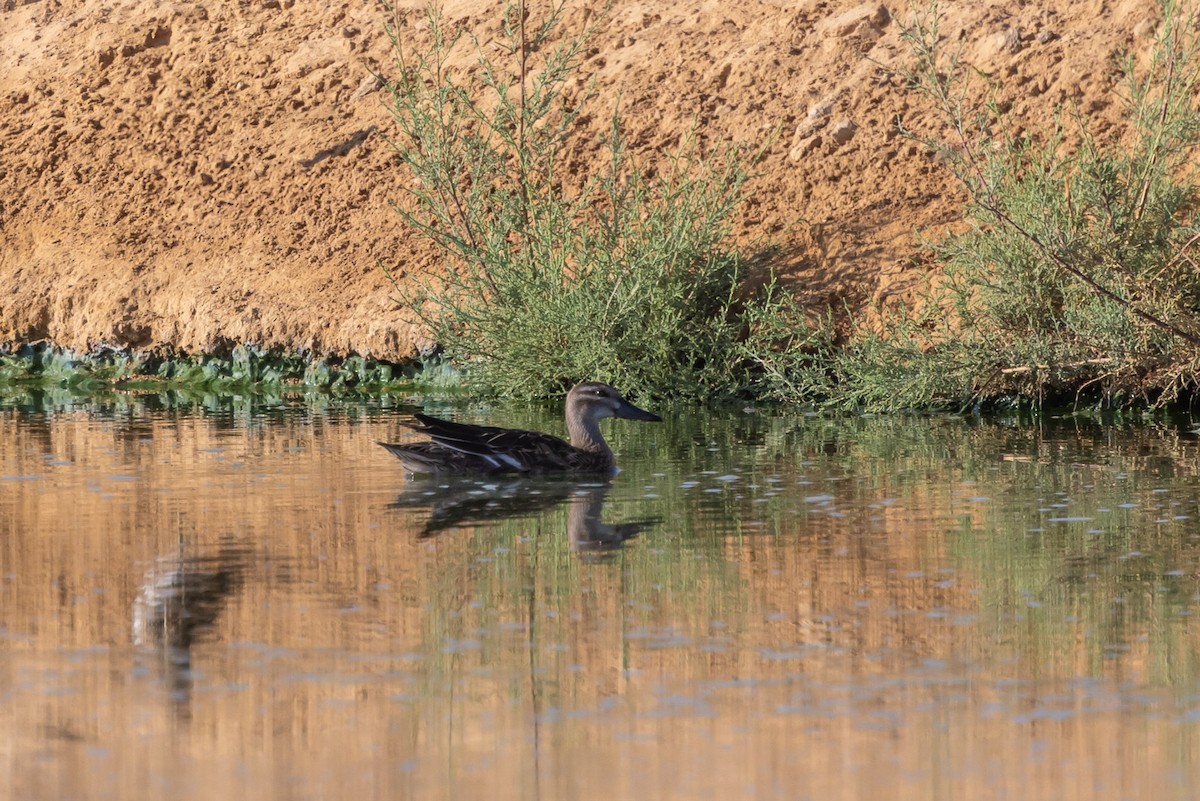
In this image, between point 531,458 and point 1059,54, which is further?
point 1059,54

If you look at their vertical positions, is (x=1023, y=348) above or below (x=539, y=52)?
below

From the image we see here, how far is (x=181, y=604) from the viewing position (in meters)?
8.69

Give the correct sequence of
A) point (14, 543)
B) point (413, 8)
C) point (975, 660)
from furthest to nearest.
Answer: point (413, 8), point (14, 543), point (975, 660)

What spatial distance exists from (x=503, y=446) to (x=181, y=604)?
13.4 feet

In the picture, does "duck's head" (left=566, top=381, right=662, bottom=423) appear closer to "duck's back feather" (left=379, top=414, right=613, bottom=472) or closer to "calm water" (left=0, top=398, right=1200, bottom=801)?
"calm water" (left=0, top=398, right=1200, bottom=801)

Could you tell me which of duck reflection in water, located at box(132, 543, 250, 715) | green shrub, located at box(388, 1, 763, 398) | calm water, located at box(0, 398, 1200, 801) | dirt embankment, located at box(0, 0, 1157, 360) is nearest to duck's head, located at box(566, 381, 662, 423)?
calm water, located at box(0, 398, 1200, 801)

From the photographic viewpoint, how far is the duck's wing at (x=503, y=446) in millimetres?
12477

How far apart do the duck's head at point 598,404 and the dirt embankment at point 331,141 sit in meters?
5.20

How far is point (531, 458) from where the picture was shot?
1266cm

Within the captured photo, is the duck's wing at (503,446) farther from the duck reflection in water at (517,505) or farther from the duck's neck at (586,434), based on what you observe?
the duck's neck at (586,434)

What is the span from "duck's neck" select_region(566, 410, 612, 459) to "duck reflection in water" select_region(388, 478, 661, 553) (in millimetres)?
585

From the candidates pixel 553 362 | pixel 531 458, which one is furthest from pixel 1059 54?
pixel 531 458

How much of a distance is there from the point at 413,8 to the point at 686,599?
17.2 metres

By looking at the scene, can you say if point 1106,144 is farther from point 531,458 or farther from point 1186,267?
point 531,458
